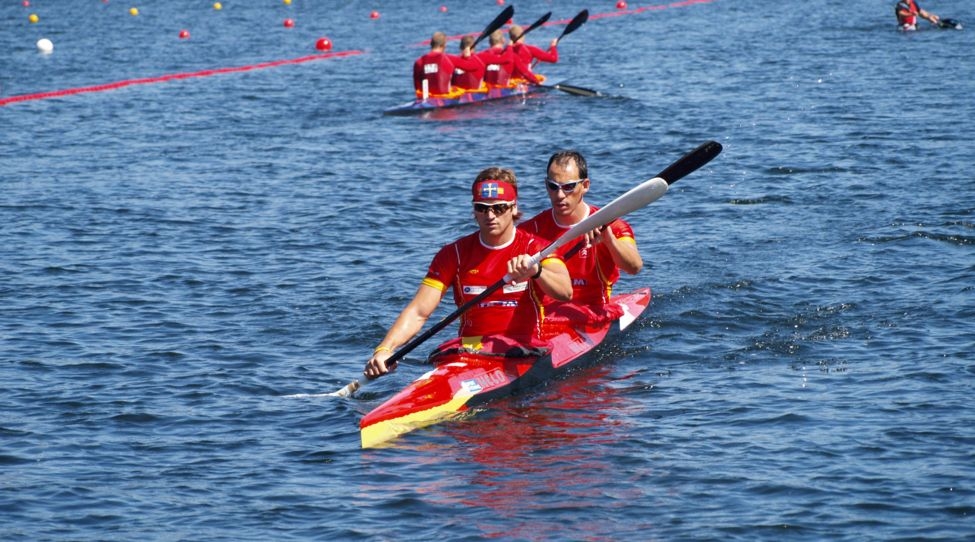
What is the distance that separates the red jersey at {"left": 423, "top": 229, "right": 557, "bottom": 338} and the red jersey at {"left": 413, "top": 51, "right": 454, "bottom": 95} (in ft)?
50.1

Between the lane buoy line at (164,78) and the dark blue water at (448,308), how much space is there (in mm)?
658

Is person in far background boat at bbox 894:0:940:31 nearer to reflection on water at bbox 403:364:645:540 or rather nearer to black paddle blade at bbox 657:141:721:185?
black paddle blade at bbox 657:141:721:185

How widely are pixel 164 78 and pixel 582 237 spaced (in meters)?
22.0

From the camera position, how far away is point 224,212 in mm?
18328

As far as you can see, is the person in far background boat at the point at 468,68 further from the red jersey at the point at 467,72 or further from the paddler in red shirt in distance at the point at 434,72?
the paddler in red shirt in distance at the point at 434,72

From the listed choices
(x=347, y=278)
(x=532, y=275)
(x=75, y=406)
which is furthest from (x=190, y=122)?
(x=532, y=275)

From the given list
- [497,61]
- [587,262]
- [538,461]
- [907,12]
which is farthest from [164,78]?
[538,461]

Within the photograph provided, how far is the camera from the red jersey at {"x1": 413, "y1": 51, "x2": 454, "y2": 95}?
25734mm

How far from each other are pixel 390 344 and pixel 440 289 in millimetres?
648

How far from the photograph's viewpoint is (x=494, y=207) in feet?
33.0

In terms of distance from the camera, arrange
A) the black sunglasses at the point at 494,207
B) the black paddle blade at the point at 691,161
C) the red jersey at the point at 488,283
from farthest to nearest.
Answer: the black paddle blade at the point at 691,161 < the red jersey at the point at 488,283 < the black sunglasses at the point at 494,207

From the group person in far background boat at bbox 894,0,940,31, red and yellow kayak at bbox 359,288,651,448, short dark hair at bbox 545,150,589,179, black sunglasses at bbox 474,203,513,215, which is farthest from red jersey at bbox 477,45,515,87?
black sunglasses at bbox 474,203,513,215

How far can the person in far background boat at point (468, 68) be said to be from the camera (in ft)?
86.4

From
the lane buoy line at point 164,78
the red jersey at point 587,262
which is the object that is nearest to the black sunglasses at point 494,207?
the red jersey at point 587,262
